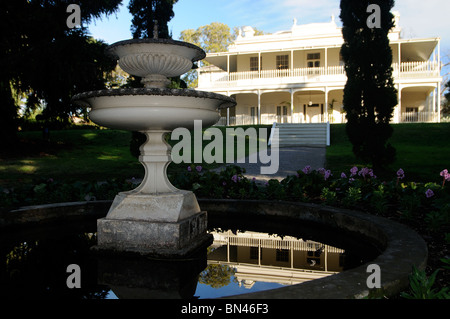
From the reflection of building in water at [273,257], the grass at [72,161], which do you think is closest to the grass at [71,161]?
the grass at [72,161]

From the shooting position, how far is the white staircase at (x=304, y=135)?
59.1 feet

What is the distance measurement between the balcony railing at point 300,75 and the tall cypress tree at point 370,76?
14.0 m

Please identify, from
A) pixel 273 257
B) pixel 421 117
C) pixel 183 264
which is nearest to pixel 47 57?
pixel 183 264

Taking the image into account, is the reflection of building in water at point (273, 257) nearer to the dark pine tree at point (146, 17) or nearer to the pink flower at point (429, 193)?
the pink flower at point (429, 193)

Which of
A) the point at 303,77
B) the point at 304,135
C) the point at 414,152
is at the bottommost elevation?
Result: the point at 414,152

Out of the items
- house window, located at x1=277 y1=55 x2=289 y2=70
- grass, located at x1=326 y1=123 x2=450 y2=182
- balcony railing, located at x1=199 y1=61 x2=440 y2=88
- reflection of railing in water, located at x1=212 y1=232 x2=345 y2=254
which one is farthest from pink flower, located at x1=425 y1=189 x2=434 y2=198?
house window, located at x1=277 y1=55 x2=289 y2=70

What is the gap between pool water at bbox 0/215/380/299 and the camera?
2475mm

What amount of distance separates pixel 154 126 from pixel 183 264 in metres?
1.20

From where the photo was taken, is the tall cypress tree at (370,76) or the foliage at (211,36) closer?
the tall cypress tree at (370,76)

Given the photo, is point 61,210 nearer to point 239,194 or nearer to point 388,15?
point 239,194

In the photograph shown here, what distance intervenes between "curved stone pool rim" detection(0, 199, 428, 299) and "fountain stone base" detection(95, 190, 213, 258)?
134cm

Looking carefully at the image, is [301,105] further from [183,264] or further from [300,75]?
[183,264]

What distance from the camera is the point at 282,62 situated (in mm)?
28234

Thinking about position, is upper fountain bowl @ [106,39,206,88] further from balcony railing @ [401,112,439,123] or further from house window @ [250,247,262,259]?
balcony railing @ [401,112,439,123]
